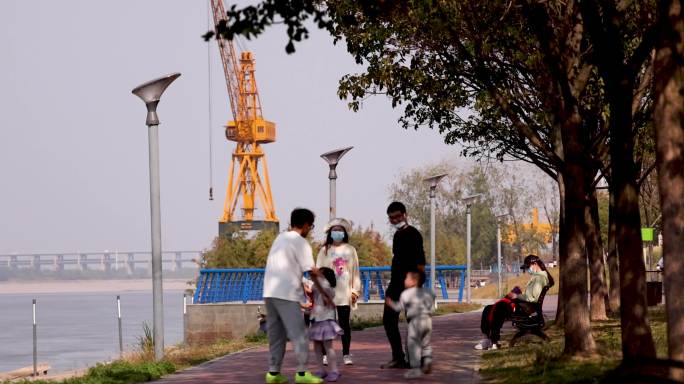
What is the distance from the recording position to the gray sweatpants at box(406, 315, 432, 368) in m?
13.2

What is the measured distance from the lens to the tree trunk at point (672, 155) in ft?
34.7

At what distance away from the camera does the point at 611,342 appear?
689 inches

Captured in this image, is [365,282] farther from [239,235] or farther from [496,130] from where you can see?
[239,235]

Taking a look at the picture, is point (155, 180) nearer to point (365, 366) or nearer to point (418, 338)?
point (365, 366)

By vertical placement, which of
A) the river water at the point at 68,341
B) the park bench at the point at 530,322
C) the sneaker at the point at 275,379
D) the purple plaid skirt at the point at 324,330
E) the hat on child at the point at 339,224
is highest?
the hat on child at the point at 339,224

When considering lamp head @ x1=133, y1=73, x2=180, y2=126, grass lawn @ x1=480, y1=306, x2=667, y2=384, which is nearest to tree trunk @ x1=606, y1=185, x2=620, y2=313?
grass lawn @ x1=480, y1=306, x2=667, y2=384

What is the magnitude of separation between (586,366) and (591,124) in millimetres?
11284

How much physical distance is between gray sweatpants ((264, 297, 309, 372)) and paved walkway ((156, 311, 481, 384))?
110cm

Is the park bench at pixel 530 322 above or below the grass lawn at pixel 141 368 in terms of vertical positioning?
above

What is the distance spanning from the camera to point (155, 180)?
701 inches

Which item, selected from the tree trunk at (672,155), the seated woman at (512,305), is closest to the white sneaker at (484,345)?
the seated woman at (512,305)

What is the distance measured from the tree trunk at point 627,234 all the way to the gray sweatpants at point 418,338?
2.12m

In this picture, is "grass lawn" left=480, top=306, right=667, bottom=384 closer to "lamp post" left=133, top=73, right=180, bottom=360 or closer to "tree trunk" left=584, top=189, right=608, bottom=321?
"lamp post" left=133, top=73, right=180, bottom=360

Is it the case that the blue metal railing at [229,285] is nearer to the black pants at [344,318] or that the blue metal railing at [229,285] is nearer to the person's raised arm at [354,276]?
the black pants at [344,318]
